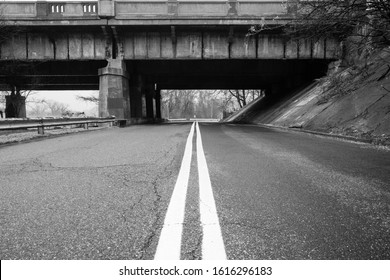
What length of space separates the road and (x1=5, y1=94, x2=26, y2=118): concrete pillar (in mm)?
24085

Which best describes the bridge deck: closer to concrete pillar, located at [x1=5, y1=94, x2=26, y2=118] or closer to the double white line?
concrete pillar, located at [x1=5, y1=94, x2=26, y2=118]

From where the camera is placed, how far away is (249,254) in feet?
5.70

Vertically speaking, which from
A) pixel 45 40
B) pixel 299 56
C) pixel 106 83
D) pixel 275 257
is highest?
pixel 45 40

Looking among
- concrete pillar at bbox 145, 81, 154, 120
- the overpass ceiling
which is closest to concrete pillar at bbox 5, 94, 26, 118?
the overpass ceiling

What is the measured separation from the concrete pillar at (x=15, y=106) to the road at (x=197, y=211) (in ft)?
79.0

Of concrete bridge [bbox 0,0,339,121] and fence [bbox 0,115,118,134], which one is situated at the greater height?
concrete bridge [bbox 0,0,339,121]

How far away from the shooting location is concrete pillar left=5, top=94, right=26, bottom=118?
79.8 feet

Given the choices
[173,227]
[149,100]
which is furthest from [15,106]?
[173,227]

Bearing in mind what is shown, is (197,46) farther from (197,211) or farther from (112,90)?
(197,211)

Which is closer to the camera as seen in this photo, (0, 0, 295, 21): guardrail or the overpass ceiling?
(0, 0, 295, 21): guardrail
